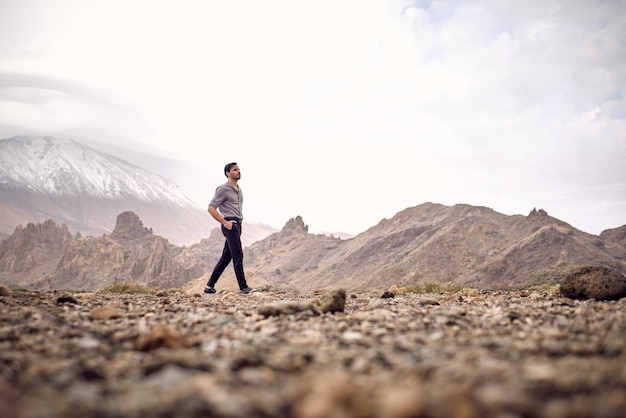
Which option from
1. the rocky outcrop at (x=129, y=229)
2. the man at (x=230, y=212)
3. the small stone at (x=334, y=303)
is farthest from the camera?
the rocky outcrop at (x=129, y=229)

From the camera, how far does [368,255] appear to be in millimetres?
66500

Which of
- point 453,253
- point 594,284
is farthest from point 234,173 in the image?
point 453,253

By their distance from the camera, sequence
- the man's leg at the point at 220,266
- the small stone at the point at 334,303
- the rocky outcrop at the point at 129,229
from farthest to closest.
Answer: the rocky outcrop at the point at 129,229
the man's leg at the point at 220,266
the small stone at the point at 334,303

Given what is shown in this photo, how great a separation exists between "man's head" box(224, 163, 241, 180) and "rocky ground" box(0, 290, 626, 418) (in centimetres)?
648

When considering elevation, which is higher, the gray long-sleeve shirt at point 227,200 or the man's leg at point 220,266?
the gray long-sleeve shirt at point 227,200

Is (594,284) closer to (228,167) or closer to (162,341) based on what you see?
(162,341)

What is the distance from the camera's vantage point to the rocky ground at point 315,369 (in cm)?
179

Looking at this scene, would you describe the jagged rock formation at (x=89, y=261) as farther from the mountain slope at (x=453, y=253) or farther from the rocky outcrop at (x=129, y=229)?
the mountain slope at (x=453, y=253)

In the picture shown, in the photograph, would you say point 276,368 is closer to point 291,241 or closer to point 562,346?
point 562,346

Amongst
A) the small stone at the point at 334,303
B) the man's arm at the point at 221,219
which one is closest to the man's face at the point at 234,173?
the man's arm at the point at 221,219

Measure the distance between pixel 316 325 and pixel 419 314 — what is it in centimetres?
163

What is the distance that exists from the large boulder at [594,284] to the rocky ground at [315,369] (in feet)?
13.2

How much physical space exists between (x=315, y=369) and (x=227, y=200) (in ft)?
27.8

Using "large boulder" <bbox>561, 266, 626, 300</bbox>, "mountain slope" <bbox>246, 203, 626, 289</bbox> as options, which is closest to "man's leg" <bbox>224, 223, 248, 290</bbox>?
"large boulder" <bbox>561, 266, 626, 300</bbox>
